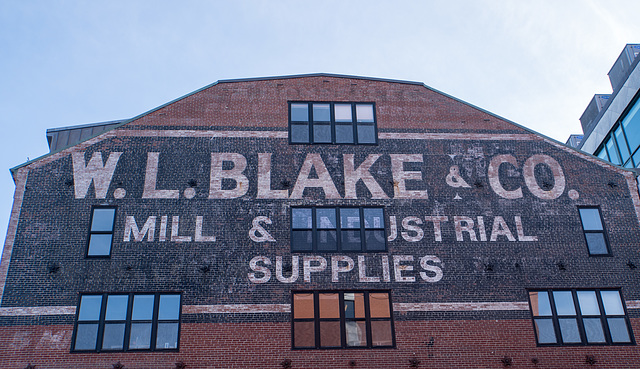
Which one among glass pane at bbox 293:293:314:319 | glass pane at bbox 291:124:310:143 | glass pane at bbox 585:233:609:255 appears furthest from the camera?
glass pane at bbox 291:124:310:143

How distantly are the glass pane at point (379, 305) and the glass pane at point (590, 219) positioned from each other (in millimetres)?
8882

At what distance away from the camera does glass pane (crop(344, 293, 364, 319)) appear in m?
22.4

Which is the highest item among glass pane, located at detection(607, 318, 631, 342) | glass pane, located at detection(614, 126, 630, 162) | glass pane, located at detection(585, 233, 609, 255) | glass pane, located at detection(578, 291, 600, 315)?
glass pane, located at detection(614, 126, 630, 162)

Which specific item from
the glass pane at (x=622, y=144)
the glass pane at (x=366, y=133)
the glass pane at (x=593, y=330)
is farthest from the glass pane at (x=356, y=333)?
the glass pane at (x=622, y=144)

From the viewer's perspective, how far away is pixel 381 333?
22.2 meters

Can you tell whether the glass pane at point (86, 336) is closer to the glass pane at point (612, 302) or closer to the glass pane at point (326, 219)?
the glass pane at point (326, 219)

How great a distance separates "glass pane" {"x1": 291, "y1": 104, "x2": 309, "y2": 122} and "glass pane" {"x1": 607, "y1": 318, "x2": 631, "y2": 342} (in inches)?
570

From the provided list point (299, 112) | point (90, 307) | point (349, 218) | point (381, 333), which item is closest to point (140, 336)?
point (90, 307)

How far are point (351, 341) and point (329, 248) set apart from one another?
3621mm

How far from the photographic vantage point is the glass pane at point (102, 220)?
2327 centimetres

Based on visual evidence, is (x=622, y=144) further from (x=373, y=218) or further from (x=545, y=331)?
(x=373, y=218)

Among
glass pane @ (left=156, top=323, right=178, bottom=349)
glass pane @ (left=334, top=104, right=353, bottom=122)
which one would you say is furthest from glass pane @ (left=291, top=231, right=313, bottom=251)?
glass pane @ (left=334, top=104, right=353, bottom=122)

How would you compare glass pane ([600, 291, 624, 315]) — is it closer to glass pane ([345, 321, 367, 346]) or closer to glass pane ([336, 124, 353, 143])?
glass pane ([345, 321, 367, 346])

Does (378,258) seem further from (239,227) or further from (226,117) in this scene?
(226,117)
